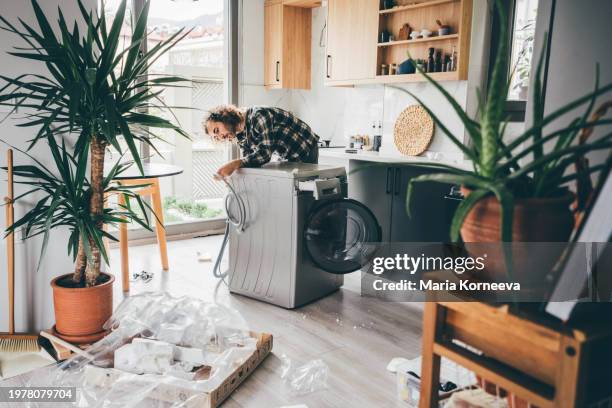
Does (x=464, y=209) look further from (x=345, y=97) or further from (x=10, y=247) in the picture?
(x=345, y=97)

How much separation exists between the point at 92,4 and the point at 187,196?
2.77m

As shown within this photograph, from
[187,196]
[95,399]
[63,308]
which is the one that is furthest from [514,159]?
[187,196]

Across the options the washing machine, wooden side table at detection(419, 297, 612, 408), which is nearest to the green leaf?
wooden side table at detection(419, 297, 612, 408)

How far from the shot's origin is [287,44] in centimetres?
494

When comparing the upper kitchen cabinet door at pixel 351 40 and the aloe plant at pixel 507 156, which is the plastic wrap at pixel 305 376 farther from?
the upper kitchen cabinet door at pixel 351 40

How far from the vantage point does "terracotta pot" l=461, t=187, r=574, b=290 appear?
3.24 ft

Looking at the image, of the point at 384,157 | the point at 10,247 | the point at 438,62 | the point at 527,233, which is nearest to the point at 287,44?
the point at 438,62

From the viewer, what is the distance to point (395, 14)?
402 centimetres

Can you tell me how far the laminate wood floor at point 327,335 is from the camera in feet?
6.95

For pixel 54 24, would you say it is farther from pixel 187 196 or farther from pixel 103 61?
pixel 187 196

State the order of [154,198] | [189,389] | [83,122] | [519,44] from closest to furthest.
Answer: [189,389] → [83,122] → [519,44] → [154,198]

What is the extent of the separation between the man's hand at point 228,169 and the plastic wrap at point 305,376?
48.2 inches

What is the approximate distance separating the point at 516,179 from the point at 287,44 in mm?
4247

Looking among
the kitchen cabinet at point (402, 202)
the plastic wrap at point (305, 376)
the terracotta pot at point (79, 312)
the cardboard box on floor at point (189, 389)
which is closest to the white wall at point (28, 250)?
the terracotta pot at point (79, 312)
